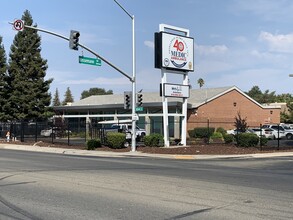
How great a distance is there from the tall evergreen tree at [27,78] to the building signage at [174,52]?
24.8 metres

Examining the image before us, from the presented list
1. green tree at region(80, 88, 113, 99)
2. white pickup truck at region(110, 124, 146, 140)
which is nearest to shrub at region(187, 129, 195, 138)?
white pickup truck at region(110, 124, 146, 140)

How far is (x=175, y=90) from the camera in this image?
101ft

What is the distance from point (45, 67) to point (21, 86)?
158 inches

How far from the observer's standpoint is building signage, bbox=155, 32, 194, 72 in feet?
98.6

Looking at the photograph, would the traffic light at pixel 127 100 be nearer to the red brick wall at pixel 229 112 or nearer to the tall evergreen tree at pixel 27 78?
the red brick wall at pixel 229 112

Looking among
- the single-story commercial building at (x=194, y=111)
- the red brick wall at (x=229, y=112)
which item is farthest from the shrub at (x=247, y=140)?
the red brick wall at (x=229, y=112)

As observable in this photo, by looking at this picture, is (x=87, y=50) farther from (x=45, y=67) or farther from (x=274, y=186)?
(x=45, y=67)

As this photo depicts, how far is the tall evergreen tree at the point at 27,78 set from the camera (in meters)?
50.2

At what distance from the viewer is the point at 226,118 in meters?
55.7

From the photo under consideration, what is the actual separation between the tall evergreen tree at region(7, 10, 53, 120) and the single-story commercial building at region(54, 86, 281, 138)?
849 centimetres

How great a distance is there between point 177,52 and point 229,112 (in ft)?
89.2

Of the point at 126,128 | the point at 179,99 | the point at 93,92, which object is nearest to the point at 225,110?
the point at 179,99

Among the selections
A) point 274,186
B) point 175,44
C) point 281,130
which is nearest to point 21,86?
point 175,44

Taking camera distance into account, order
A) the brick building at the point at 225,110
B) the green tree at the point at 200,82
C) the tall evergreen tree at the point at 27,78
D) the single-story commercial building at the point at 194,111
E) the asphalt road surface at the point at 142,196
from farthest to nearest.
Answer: the green tree at the point at 200,82
the brick building at the point at 225,110
the single-story commercial building at the point at 194,111
the tall evergreen tree at the point at 27,78
the asphalt road surface at the point at 142,196
